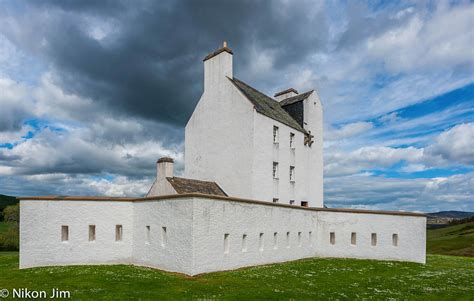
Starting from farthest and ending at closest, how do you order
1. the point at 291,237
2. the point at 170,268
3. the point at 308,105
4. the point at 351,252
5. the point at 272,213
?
the point at 308,105 < the point at 351,252 < the point at 291,237 < the point at 272,213 < the point at 170,268

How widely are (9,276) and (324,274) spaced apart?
20.4 m

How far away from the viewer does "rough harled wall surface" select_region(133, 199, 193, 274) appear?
21766 millimetres

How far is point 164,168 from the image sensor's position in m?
28.1

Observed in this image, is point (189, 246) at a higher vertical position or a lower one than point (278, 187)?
lower

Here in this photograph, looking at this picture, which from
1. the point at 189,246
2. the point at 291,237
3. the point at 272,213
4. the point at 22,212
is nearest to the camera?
the point at 189,246

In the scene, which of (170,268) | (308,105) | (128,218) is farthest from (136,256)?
(308,105)

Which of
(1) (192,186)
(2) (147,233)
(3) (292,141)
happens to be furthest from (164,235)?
(3) (292,141)

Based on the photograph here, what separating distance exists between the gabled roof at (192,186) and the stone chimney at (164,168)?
0.54 metres

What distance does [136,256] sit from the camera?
26172 mm

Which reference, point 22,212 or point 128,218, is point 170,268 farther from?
point 22,212

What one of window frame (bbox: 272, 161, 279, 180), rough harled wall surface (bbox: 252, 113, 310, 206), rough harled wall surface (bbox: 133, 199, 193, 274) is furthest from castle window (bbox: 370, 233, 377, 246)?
rough harled wall surface (bbox: 133, 199, 193, 274)

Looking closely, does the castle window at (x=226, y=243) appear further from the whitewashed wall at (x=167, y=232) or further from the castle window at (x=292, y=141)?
the castle window at (x=292, y=141)

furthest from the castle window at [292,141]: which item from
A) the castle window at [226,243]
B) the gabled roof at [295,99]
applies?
the castle window at [226,243]

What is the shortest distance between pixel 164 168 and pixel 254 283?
12.4 metres
